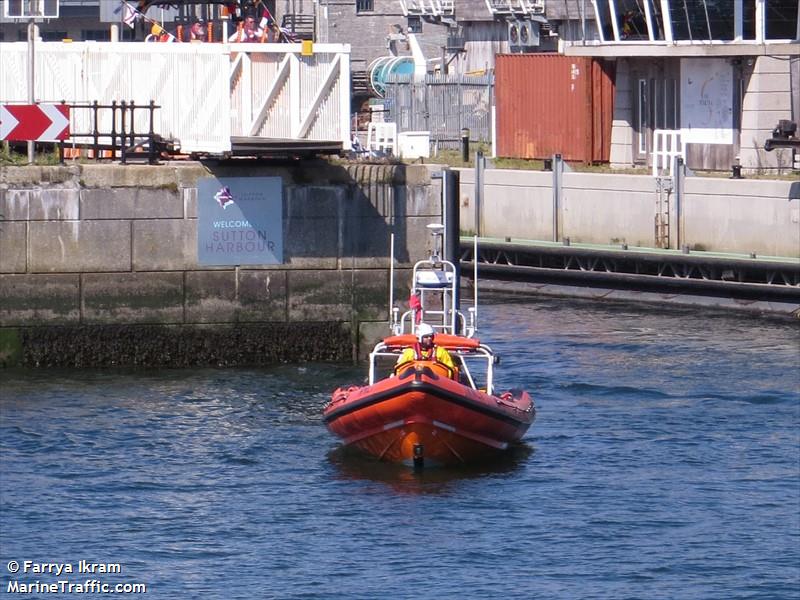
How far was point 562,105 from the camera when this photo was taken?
1662 inches

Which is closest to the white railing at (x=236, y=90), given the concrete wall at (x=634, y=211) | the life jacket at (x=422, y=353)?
the life jacket at (x=422, y=353)

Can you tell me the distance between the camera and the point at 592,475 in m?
19.3

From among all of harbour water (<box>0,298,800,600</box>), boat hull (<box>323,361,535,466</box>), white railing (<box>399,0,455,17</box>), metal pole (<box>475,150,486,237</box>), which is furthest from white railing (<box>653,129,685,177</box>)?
white railing (<box>399,0,455,17</box>)

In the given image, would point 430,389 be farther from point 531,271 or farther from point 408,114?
point 408,114

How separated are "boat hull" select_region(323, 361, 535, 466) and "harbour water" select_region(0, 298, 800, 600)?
22 cm

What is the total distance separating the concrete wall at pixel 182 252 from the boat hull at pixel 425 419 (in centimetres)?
399

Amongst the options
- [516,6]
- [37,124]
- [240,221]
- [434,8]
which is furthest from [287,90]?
[434,8]

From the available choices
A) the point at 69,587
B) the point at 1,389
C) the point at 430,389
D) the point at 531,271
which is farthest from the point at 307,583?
the point at 531,271

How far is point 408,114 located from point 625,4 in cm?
1170

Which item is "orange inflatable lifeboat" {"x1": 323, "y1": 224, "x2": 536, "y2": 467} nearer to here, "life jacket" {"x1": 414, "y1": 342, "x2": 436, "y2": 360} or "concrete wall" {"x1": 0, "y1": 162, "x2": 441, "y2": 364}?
"life jacket" {"x1": 414, "y1": 342, "x2": 436, "y2": 360}

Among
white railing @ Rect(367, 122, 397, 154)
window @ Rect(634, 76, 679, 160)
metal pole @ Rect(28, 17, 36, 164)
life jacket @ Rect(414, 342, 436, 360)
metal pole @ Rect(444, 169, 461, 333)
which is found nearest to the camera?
life jacket @ Rect(414, 342, 436, 360)

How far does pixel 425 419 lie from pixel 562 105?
2390 cm

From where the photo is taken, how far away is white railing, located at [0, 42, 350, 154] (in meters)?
23.4

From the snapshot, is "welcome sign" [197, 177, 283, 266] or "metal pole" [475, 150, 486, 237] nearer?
A: "welcome sign" [197, 177, 283, 266]
